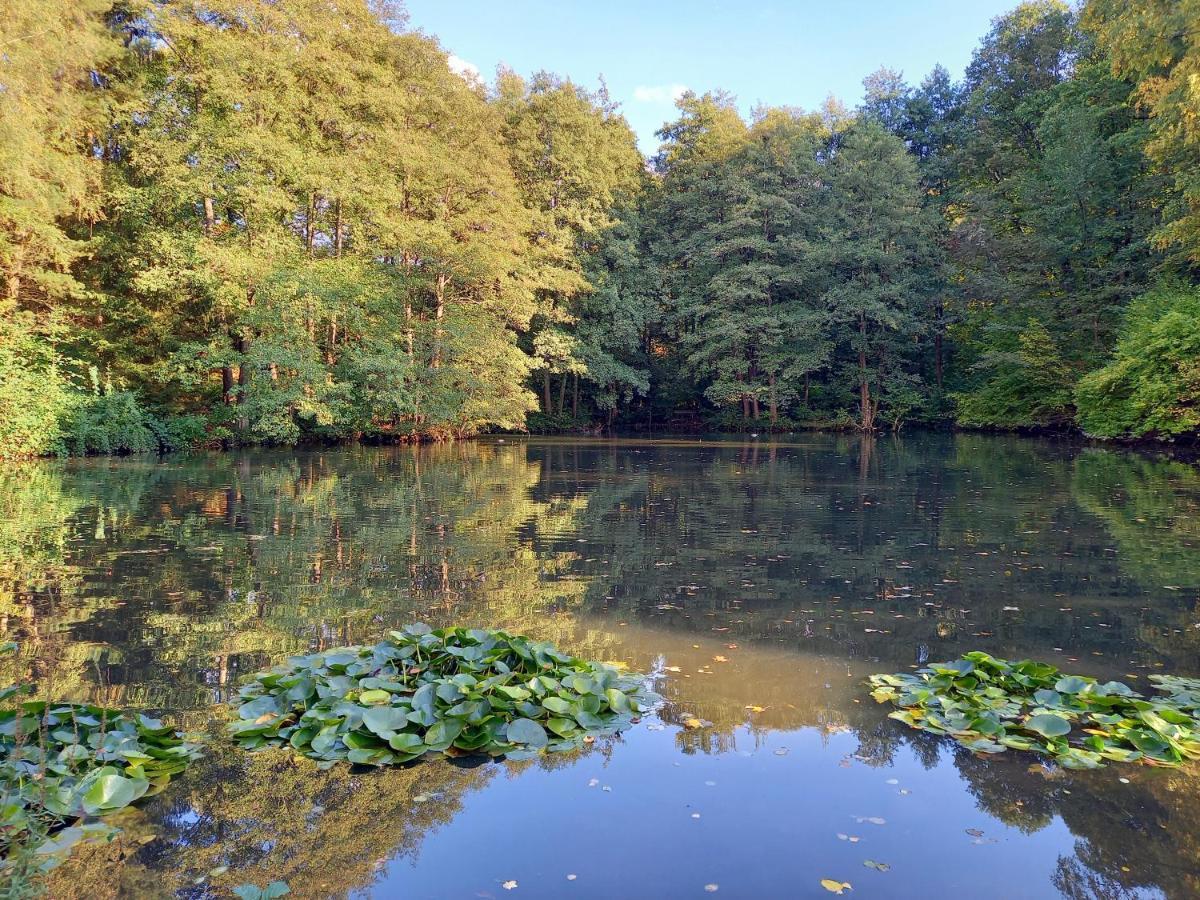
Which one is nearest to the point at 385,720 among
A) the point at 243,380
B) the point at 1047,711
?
the point at 1047,711

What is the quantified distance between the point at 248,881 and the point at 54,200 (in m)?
21.0

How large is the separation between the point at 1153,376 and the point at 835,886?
22674mm

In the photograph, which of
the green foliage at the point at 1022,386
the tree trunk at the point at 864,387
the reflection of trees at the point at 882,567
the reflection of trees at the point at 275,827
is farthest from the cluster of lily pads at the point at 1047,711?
the tree trunk at the point at 864,387

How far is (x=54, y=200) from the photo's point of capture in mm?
18500

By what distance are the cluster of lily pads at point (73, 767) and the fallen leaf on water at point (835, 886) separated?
241 cm

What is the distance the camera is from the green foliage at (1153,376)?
1956 cm

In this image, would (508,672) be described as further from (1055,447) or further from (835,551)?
(1055,447)

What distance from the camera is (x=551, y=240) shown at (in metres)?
31.5

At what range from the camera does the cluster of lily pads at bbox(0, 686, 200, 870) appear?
256 centimetres

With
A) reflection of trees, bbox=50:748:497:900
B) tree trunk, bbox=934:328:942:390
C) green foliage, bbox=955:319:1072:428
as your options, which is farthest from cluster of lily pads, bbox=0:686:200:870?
tree trunk, bbox=934:328:942:390

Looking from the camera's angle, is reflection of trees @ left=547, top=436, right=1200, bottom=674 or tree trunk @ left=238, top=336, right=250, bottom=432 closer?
reflection of trees @ left=547, top=436, right=1200, bottom=674

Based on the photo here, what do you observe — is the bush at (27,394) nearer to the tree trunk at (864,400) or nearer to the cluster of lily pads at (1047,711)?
the cluster of lily pads at (1047,711)

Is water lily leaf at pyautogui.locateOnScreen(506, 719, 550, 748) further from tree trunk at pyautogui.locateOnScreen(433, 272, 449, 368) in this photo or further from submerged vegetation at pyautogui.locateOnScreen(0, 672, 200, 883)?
tree trunk at pyautogui.locateOnScreen(433, 272, 449, 368)

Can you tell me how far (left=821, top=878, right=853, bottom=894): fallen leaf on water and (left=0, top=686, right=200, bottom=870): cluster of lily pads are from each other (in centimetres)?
241
